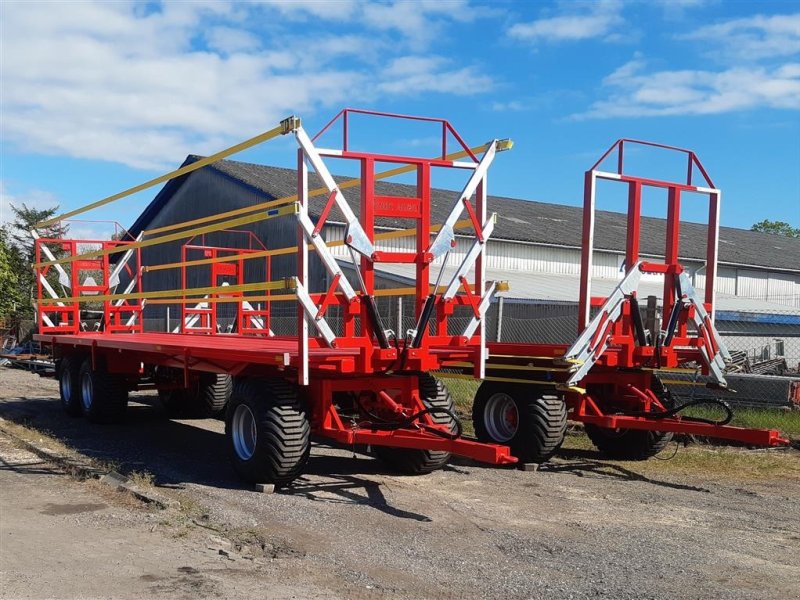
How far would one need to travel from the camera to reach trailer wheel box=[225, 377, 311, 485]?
25.0 ft

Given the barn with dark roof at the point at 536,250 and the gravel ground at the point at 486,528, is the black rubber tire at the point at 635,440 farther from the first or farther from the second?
the barn with dark roof at the point at 536,250

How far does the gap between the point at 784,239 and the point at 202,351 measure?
47.2 meters

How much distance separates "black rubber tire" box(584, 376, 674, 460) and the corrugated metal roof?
1539 cm

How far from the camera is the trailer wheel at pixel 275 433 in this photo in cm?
761

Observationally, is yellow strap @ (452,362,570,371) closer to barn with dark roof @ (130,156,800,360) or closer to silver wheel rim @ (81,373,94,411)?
silver wheel rim @ (81,373,94,411)

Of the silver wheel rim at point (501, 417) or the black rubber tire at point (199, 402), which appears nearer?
the silver wheel rim at point (501, 417)

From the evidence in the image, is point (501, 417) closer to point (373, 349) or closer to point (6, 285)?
point (373, 349)

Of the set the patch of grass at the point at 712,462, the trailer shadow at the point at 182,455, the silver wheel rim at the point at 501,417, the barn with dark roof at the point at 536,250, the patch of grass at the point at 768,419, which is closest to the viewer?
the trailer shadow at the point at 182,455

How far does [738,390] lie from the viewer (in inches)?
473

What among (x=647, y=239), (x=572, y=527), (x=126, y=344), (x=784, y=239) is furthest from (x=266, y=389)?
(x=784, y=239)

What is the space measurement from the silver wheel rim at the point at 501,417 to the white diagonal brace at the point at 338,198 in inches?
121

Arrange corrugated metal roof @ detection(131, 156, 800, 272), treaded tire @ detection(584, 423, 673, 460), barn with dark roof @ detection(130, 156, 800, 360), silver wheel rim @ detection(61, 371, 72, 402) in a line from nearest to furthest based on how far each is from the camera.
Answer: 1. treaded tire @ detection(584, 423, 673, 460)
2. silver wheel rim @ detection(61, 371, 72, 402)
3. barn with dark roof @ detection(130, 156, 800, 360)
4. corrugated metal roof @ detection(131, 156, 800, 272)

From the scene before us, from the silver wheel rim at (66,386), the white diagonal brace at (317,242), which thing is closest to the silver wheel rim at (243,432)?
the white diagonal brace at (317,242)

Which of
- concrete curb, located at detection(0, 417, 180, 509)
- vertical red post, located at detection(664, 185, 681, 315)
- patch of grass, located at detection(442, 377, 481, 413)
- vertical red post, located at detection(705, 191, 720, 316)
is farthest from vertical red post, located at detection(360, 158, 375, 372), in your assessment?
patch of grass, located at detection(442, 377, 481, 413)
